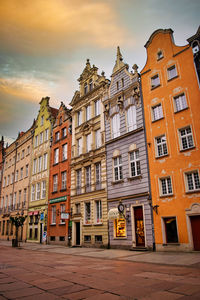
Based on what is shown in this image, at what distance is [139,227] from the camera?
19.2m

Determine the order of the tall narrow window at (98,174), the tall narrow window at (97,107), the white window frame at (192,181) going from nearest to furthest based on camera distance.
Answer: the white window frame at (192,181) → the tall narrow window at (98,174) → the tall narrow window at (97,107)

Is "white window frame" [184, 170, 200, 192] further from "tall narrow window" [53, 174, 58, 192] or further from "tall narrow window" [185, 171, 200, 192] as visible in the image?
"tall narrow window" [53, 174, 58, 192]

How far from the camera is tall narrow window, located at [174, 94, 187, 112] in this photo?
59.8 ft

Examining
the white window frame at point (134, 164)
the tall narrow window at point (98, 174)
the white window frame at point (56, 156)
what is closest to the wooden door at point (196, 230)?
the white window frame at point (134, 164)

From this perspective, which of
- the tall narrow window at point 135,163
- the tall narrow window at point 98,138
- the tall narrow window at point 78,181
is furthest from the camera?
the tall narrow window at point 78,181

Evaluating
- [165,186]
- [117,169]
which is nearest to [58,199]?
[117,169]

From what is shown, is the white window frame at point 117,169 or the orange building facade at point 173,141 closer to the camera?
the orange building facade at point 173,141

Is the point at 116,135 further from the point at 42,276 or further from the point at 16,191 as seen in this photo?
the point at 16,191

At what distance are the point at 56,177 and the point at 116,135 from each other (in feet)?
40.6

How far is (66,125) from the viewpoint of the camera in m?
32.2

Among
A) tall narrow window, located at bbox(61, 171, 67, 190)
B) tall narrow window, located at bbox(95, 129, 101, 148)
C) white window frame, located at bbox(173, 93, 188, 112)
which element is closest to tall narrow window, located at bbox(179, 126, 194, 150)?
white window frame, located at bbox(173, 93, 188, 112)

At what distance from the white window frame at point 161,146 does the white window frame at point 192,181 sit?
2496 mm

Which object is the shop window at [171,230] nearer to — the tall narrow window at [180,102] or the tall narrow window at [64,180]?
the tall narrow window at [180,102]

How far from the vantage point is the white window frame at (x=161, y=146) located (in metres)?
18.7
